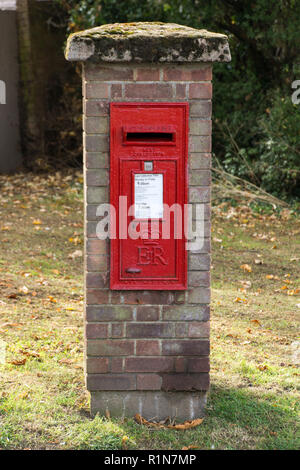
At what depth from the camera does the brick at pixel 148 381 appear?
3336mm

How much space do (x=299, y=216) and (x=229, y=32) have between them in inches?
136

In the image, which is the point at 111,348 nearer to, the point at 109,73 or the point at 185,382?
the point at 185,382

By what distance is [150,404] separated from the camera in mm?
3381

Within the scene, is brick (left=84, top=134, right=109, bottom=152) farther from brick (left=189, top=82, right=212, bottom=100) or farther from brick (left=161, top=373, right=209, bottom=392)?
brick (left=161, top=373, right=209, bottom=392)

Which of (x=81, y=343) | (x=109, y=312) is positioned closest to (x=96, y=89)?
(x=109, y=312)

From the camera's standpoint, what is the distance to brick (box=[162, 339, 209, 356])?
3.31 metres

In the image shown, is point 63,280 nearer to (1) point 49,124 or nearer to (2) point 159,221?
(2) point 159,221

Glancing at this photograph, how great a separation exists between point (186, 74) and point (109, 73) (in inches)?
15.5

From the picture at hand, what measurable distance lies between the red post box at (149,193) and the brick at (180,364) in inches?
16.0

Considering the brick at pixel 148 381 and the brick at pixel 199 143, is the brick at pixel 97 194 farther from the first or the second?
the brick at pixel 148 381

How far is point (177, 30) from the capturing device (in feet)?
10.4

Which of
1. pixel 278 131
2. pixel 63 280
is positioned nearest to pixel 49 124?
pixel 278 131
